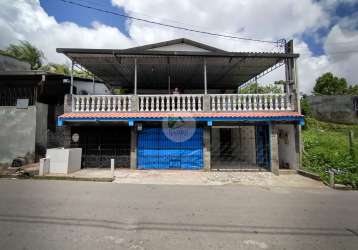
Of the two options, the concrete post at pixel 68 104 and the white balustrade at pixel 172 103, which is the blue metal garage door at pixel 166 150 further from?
the concrete post at pixel 68 104

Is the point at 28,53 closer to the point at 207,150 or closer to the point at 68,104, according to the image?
the point at 68,104

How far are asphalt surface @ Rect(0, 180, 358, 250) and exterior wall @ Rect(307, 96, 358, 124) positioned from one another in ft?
59.7

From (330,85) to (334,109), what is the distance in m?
27.1

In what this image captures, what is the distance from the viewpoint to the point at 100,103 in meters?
11.1

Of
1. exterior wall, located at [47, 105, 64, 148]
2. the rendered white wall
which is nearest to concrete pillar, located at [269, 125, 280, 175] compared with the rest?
the rendered white wall

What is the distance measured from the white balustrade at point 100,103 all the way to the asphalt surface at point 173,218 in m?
4.63

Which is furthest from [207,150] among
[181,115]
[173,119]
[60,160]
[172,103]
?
[60,160]

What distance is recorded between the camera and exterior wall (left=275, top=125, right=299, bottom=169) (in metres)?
10.7

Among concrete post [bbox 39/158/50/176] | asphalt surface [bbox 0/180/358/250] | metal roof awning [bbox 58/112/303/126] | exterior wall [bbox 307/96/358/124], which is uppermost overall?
exterior wall [bbox 307/96/358/124]

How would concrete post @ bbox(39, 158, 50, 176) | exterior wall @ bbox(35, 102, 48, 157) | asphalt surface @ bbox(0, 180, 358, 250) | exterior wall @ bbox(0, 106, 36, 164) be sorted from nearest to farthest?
1. asphalt surface @ bbox(0, 180, 358, 250)
2. concrete post @ bbox(39, 158, 50, 176)
3. exterior wall @ bbox(0, 106, 36, 164)
4. exterior wall @ bbox(35, 102, 48, 157)

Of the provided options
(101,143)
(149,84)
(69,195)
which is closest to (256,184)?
(69,195)

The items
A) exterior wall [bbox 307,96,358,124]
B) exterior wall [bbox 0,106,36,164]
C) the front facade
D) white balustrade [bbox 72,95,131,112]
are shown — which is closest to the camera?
the front facade

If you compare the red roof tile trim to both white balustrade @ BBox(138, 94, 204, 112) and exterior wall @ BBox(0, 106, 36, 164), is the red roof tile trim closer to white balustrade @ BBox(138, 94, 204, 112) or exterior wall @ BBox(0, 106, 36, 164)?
white balustrade @ BBox(138, 94, 204, 112)

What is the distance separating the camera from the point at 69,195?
6.30 meters
